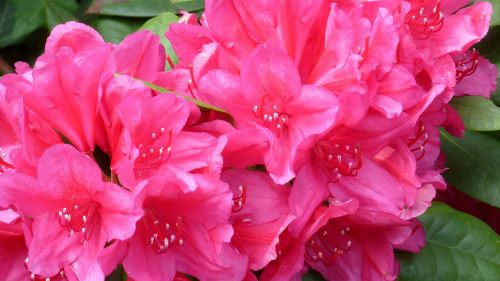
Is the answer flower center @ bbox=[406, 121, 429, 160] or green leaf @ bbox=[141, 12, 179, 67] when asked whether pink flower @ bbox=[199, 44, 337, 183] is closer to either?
flower center @ bbox=[406, 121, 429, 160]

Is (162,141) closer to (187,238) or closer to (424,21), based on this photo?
(187,238)

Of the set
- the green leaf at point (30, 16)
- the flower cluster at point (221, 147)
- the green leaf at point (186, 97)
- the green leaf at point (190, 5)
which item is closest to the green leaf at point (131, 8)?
the green leaf at point (190, 5)

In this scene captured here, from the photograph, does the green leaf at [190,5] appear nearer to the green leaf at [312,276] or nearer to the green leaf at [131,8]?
the green leaf at [131,8]

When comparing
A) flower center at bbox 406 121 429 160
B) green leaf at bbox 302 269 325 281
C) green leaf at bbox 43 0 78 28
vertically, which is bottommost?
green leaf at bbox 302 269 325 281

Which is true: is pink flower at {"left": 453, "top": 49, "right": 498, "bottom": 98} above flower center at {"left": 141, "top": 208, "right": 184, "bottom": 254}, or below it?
below

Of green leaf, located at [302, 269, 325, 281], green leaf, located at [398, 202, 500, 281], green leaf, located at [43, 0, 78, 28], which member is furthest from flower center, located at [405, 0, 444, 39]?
green leaf, located at [43, 0, 78, 28]
